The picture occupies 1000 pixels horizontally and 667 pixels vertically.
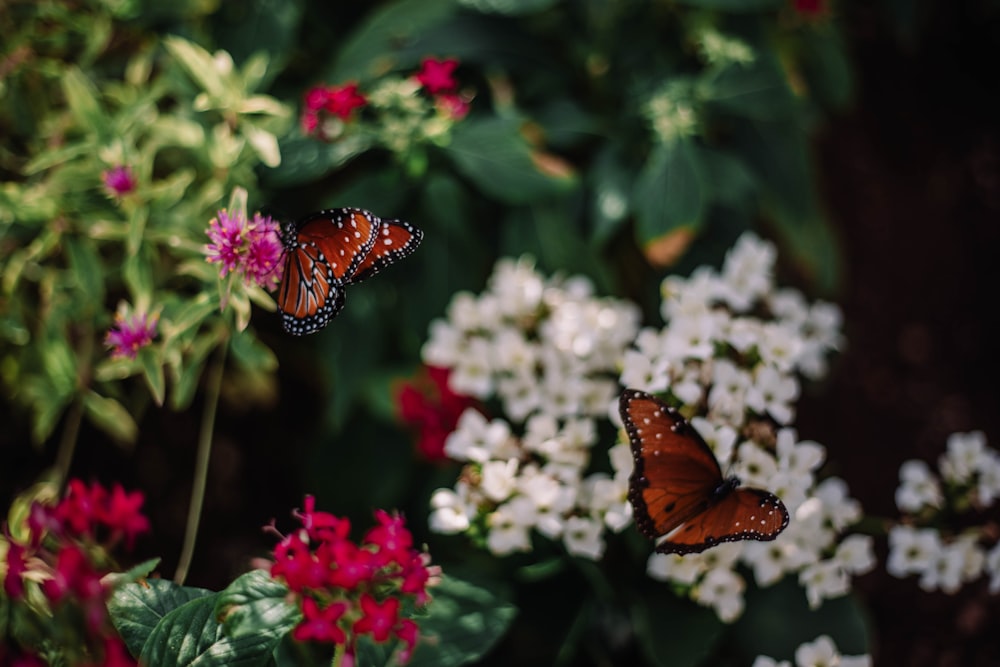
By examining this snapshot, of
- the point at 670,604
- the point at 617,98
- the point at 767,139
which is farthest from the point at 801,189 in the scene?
the point at 670,604

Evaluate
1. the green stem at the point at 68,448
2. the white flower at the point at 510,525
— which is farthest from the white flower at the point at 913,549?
the green stem at the point at 68,448

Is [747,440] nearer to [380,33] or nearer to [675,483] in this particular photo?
[675,483]

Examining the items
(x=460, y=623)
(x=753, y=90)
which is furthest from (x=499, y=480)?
(x=753, y=90)

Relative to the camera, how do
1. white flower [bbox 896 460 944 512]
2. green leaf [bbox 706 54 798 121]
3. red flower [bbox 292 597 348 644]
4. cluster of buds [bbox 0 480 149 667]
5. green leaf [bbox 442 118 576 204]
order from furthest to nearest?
green leaf [bbox 706 54 798 121] → green leaf [bbox 442 118 576 204] → white flower [bbox 896 460 944 512] → red flower [bbox 292 597 348 644] → cluster of buds [bbox 0 480 149 667]

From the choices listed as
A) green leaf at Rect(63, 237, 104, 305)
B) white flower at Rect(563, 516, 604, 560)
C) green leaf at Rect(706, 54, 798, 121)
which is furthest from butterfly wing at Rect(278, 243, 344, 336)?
green leaf at Rect(706, 54, 798, 121)

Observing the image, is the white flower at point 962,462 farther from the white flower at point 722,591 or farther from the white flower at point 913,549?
the white flower at point 722,591

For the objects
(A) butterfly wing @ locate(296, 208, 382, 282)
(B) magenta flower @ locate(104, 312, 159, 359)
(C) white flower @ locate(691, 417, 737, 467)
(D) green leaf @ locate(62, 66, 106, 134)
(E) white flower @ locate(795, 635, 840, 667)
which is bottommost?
(E) white flower @ locate(795, 635, 840, 667)

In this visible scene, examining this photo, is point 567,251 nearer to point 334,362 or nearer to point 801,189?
point 334,362

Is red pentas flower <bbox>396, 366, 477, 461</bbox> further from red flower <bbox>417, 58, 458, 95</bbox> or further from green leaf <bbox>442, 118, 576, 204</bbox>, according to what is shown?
red flower <bbox>417, 58, 458, 95</bbox>
